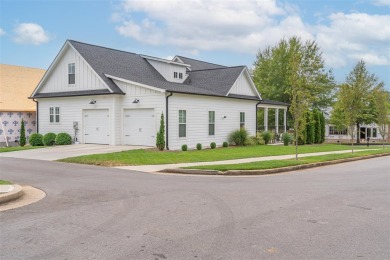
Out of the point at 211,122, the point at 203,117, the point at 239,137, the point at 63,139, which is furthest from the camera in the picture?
the point at 239,137

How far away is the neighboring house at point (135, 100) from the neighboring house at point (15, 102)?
3253 mm

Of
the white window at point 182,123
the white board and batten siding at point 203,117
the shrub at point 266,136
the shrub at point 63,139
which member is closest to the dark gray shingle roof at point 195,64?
the white board and batten siding at point 203,117

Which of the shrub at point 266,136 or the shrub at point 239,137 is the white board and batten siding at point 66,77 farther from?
the shrub at point 266,136

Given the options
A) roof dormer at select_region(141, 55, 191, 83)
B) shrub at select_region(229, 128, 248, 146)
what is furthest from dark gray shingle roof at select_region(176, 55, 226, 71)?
shrub at select_region(229, 128, 248, 146)

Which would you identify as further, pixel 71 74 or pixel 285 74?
pixel 285 74

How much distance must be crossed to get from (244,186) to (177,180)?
2.21 meters

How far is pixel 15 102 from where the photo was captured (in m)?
31.8

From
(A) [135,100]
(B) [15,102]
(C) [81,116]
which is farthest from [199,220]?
(B) [15,102]

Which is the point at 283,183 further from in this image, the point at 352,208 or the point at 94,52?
the point at 94,52

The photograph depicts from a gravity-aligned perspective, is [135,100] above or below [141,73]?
below

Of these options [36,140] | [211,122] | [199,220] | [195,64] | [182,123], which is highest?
Result: [195,64]

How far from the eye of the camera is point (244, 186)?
11.2 meters

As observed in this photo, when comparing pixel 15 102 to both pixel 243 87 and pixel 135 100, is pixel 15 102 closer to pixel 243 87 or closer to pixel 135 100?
pixel 135 100

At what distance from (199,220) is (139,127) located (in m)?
17.2
